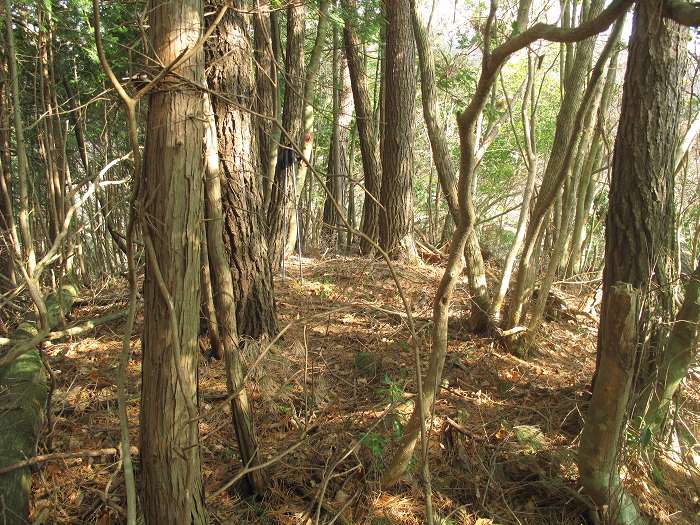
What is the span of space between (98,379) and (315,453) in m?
1.88

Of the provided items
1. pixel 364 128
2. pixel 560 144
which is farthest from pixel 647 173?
pixel 364 128

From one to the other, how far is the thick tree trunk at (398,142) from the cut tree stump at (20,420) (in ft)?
14.2

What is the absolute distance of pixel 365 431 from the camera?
128 inches

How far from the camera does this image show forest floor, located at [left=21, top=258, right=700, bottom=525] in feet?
8.90

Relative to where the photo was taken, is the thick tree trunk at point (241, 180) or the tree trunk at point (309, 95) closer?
the thick tree trunk at point (241, 180)

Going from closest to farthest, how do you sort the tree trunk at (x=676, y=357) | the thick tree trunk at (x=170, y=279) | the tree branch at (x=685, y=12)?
the tree branch at (x=685, y=12)
the thick tree trunk at (x=170, y=279)
the tree trunk at (x=676, y=357)

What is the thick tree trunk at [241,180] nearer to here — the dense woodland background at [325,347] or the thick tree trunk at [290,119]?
the dense woodland background at [325,347]

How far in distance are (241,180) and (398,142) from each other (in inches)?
134

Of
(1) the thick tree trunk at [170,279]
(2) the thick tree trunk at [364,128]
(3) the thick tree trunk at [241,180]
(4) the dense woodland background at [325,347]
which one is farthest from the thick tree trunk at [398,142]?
(1) the thick tree trunk at [170,279]

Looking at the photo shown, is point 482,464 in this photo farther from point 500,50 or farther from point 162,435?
point 500,50

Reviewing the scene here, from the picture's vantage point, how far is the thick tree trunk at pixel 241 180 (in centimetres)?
354

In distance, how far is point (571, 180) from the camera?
219 inches

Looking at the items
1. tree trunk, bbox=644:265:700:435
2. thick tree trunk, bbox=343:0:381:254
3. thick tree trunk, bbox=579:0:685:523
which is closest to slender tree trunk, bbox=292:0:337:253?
thick tree trunk, bbox=343:0:381:254

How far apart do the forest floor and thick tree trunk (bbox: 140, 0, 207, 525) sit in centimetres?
36
